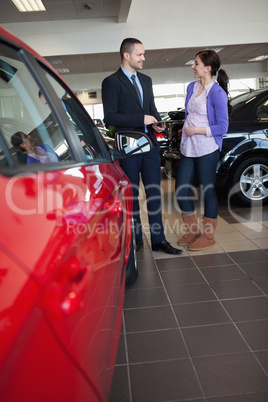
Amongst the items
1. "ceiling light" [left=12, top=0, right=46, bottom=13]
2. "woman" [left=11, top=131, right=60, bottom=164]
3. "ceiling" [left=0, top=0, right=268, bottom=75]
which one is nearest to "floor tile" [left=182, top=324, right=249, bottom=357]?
"woman" [left=11, top=131, right=60, bottom=164]

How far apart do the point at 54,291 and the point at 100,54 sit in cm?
1427

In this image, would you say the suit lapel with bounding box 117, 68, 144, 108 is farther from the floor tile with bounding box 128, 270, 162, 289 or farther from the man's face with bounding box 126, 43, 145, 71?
the floor tile with bounding box 128, 270, 162, 289

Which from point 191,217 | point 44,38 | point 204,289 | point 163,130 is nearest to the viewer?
point 204,289

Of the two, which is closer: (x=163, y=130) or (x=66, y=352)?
(x=66, y=352)

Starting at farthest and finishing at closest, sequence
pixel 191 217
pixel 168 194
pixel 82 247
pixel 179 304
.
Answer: pixel 168 194 < pixel 191 217 < pixel 179 304 < pixel 82 247

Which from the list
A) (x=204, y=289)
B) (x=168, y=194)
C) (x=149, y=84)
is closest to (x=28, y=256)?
(x=204, y=289)

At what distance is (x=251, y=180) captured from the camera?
507 centimetres

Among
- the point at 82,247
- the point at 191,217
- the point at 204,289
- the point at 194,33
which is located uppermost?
the point at 194,33

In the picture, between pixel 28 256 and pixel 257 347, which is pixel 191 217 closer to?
pixel 257 347

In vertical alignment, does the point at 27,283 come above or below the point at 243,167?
above

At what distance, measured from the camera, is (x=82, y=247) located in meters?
0.94

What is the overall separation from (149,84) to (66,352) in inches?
123

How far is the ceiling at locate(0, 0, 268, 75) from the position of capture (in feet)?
32.9

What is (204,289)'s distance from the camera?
2.89m
